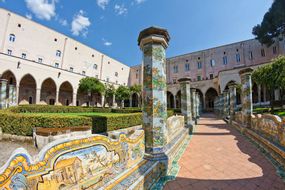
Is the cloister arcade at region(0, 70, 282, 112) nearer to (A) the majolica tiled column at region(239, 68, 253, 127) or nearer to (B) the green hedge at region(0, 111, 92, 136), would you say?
(B) the green hedge at region(0, 111, 92, 136)

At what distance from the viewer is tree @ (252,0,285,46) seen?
2188 cm

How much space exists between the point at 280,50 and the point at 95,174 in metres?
37.3

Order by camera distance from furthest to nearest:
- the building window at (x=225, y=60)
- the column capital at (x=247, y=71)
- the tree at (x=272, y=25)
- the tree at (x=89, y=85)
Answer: the building window at (x=225, y=60), the tree at (x=89, y=85), the tree at (x=272, y=25), the column capital at (x=247, y=71)

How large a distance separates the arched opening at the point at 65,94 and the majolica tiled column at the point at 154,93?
2697 centimetres

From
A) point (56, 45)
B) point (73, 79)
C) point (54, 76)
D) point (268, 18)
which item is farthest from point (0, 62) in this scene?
point (268, 18)

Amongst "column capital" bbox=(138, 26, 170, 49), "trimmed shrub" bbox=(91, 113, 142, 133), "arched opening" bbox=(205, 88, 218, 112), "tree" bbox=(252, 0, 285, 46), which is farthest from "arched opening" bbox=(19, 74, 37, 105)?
"tree" bbox=(252, 0, 285, 46)

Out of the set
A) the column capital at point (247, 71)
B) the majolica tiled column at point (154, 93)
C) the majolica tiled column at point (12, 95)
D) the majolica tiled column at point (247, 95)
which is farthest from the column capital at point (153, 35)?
the majolica tiled column at point (12, 95)

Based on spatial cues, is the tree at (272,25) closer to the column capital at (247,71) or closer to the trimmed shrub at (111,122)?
the column capital at (247,71)

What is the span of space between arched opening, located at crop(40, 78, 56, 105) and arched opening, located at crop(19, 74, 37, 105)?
4.65ft

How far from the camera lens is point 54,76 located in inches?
872

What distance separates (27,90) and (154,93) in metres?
27.0

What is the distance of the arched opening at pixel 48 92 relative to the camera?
2417cm

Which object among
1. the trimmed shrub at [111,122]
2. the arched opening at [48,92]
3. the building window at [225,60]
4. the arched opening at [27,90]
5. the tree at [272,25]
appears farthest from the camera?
the building window at [225,60]

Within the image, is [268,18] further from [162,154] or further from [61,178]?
[61,178]
